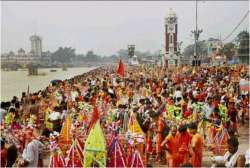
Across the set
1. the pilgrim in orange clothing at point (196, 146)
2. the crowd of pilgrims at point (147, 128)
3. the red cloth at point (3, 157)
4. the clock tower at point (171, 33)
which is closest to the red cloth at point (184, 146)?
the crowd of pilgrims at point (147, 128)

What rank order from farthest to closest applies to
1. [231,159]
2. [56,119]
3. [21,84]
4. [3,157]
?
[21,84] → [56,119] → [3,157] → [231,159]

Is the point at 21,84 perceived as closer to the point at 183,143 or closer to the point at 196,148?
the point at 183,143

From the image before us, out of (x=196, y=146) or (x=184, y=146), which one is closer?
(x=196, y=146)

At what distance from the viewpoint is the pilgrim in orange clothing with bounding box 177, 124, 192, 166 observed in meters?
7.98

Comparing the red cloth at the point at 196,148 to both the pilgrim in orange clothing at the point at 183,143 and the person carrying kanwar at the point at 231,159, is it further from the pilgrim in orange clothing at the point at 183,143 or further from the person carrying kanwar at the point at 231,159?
the person carrying kanwar at the point at 231,159

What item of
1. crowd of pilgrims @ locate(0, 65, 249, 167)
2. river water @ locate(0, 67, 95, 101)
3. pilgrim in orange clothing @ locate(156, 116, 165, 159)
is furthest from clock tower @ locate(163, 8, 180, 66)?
pilgrim in orange clothing @ locate(156, 116, 165, 159)

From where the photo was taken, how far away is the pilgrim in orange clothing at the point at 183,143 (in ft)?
26.2

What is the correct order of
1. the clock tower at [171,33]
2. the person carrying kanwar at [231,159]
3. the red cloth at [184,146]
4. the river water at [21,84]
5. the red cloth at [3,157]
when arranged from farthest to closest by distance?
the clock tower at [171,33], the river water at [21,84], the red cloth at [184,146], the red cloth at [3,157], the person carrying kanwar at [231,159]

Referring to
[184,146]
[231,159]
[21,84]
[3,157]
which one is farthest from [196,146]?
[21,84]

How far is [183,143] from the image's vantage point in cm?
803

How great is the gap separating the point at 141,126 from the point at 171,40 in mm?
79485

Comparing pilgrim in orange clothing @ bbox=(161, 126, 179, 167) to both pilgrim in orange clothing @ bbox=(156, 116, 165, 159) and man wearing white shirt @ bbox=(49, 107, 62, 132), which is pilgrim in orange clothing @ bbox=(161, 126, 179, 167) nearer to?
pilgrim in orange clothing @ bbox=(156, 116, 165, 159)

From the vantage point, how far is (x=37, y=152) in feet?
23.9

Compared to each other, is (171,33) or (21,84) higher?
(171,33)
